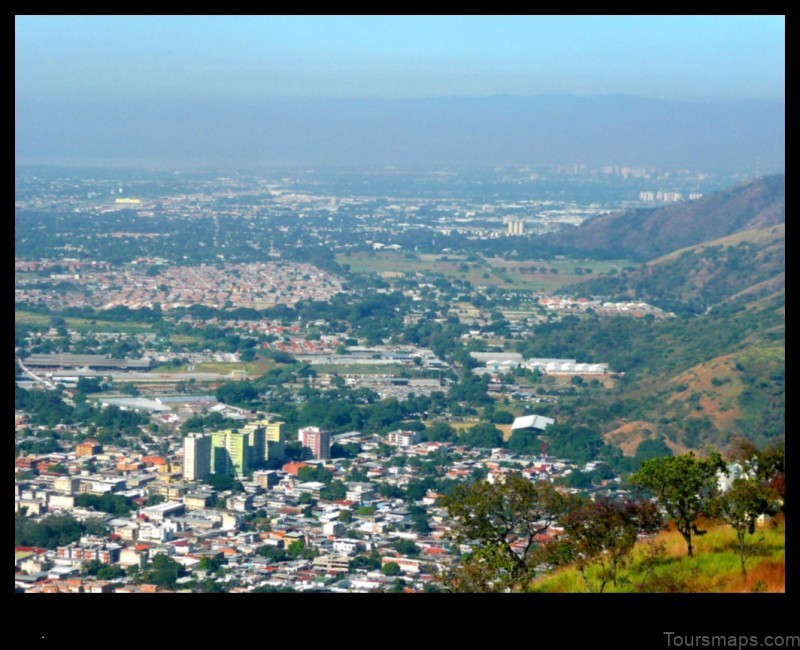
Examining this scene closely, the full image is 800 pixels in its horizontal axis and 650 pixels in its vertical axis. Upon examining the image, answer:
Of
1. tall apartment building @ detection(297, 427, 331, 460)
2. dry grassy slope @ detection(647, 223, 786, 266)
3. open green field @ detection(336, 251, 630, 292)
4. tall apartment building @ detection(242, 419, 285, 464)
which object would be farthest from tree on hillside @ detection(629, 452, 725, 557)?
open green field @ detection(336, 251, 630, 292)

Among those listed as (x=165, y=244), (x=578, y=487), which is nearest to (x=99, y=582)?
(x=578, y=487)

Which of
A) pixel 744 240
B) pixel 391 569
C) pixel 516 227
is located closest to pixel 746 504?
pixel 391 569

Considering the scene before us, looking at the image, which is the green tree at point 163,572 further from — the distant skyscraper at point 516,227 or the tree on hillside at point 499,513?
the distant skyscraper at point 516,227

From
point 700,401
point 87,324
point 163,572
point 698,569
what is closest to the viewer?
point 698,569

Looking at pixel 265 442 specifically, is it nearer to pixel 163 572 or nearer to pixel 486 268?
pixel 163 572

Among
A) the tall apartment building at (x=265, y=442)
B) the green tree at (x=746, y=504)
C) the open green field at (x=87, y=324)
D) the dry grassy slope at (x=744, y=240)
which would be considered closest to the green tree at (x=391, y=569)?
the green tree at (x=746, y=504)

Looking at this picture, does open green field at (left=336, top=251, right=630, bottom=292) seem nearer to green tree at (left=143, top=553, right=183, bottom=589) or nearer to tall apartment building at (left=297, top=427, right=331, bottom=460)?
tall apartment building at (left=297, top=427, right=331, bottom=460)
